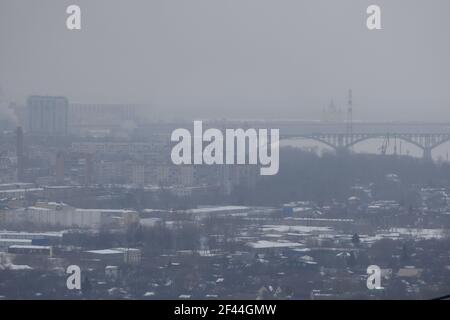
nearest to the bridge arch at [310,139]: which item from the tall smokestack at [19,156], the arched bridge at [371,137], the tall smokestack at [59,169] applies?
the arched bridge at [371,137]

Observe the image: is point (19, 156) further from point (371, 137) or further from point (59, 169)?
point (371, 137)

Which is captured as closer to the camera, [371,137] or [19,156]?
[19,156]

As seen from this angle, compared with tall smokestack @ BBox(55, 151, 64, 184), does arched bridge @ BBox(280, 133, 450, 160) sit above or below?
above

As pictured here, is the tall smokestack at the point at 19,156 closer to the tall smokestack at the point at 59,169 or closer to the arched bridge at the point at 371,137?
the tall smokestack at the point at 59,169

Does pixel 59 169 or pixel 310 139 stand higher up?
pixel 310 139

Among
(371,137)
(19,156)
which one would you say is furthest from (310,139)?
(19,156)

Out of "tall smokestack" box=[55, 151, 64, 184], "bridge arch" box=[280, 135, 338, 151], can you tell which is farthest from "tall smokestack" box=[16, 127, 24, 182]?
"bridge arch" box=[280, 135, 338, 151]

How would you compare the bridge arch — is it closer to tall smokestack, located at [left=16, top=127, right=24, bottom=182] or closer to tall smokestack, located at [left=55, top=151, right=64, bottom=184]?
tall smokestack, located at [left=55, top=151, right=64, bottom=184]

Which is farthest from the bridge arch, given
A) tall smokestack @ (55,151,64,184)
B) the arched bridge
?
tall smokestack @ (55,151,64,184)

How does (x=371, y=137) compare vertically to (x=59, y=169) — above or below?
above

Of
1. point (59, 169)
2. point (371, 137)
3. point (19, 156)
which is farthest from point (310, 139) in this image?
point (19, 156)
